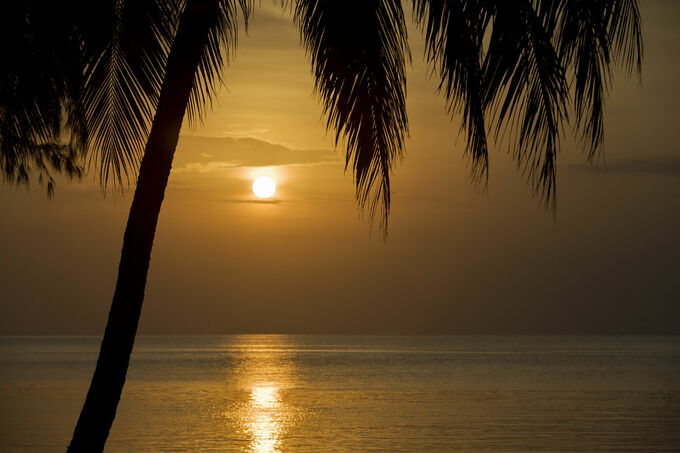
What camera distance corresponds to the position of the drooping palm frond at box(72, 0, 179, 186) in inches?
276

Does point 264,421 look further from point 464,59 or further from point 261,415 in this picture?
point 464,59

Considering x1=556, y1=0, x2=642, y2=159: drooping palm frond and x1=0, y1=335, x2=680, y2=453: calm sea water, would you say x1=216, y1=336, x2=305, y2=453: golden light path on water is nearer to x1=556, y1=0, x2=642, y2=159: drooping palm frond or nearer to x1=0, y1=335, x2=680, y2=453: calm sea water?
x1=0, y1=335, x2=680, y2=453: calm sea water

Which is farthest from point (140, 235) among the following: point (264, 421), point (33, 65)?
point (264, 421)

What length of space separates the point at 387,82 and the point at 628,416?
2773cm

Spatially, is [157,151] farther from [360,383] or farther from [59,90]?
[360,383]

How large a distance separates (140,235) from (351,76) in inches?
77.5

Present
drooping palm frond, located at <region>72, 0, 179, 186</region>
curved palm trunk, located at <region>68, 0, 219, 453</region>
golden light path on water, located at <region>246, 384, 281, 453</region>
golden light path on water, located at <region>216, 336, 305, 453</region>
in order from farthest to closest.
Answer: golden light path on water, located at <region>216, 336, 305, 453</region> < golden light path on water, located at <region>246, 384, 281, 453</region> < drooping palm frond, located at <region>72, 0, 179, 186</region> < curved palm trunk, located at <region>68, 0, 219, 453</region>

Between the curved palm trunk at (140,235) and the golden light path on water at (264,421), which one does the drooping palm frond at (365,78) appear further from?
the golden light path on water at (264,421)

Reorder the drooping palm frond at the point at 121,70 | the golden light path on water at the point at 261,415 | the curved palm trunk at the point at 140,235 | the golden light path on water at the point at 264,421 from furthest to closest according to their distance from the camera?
the golden light path on water at the point at 261,415 → the golden light path on water at the point at 264,421 → the drooping palm frond at the point at 121,70 → the curved palm trunk at the point at 140,235

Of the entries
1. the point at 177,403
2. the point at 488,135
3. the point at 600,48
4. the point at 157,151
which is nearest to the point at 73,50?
the point at 157,151

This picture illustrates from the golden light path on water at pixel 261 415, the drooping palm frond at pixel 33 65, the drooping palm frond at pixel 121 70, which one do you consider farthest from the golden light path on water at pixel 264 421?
the drooping palm frond at pixel 121 70

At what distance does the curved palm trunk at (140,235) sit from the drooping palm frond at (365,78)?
926mm

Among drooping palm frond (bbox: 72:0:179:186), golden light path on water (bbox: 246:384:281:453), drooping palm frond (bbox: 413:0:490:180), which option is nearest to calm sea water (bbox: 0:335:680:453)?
golden light path on water (bbox: 246:384:281:453)

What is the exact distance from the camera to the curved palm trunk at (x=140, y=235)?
20.3ft
